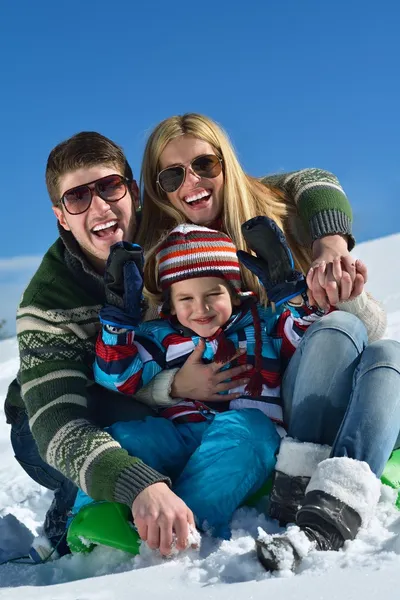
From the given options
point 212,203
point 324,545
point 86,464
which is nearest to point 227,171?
point 212,203

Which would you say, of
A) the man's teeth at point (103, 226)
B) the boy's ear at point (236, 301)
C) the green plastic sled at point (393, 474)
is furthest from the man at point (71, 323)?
the green plastic sled at point (393, 474)

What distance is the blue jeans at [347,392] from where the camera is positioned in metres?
2.01

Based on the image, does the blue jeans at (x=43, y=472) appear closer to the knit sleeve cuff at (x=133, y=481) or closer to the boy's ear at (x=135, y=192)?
the knit sleeve cuff at (x=133, y=481)

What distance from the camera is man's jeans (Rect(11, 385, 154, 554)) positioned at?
107 inches

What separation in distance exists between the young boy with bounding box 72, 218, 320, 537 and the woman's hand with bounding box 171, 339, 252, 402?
31mm

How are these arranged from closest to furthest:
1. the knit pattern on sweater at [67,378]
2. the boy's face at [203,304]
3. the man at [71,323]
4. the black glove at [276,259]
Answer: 1. the knit pattern on sweater at [67,378]
2. the black glove at [276,259]
3. the man at [71,323]
4. the boy's face at [203,304]

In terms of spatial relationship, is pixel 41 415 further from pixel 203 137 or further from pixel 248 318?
pixel 203 137

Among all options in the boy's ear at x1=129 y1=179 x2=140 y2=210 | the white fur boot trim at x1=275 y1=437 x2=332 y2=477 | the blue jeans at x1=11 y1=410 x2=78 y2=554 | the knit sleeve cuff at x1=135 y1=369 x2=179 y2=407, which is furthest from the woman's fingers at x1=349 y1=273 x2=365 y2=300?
the blue jeans at x1=11 y1=410 x2=78 y2=554

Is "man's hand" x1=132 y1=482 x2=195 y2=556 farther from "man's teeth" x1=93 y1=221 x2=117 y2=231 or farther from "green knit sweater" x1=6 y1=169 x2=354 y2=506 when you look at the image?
"man's teeth" x1=93 y1=221 x2=117 y2=231

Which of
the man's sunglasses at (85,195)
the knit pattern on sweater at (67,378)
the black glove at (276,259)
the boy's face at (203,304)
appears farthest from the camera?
the man's sunglasses at (85,195)

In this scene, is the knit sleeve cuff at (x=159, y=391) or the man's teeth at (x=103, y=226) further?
the man's teeth at (x=103, y=226)

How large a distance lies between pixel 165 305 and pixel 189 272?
172mm

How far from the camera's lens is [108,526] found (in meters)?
2.13

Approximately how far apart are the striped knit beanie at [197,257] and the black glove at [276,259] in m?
0.31
